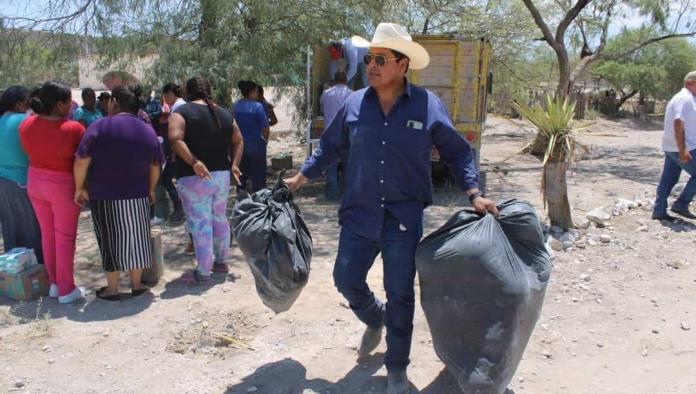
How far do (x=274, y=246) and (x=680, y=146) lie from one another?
15.9 ft

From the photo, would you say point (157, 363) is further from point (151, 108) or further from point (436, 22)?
point (436, 22)

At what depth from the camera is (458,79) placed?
8305 millimetres

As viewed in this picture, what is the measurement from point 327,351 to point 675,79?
87.6 feet

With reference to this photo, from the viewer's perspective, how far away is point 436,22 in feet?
45.2

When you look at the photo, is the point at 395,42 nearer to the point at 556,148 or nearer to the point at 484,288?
the point at 484,288

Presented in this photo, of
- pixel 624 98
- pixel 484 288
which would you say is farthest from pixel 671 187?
pixel 624 98

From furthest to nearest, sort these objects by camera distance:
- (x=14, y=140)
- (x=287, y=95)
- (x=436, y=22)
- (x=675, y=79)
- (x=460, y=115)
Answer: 1. (x=675, y=79)
2. (x=436, y=22)
3. (x=287, y=95)
4. (x=460, y=115)
5. (x=14, y=140)

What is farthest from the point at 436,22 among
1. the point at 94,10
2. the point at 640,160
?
the point at 94,10

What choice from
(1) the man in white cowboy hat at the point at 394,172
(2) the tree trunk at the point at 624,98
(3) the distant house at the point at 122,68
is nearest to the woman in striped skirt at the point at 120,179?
(1) the man in white cowboy hat at the point at 394,172

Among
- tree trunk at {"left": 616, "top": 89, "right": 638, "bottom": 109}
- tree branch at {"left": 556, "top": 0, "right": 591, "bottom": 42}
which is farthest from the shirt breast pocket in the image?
tree trunk at {"left": 616, "top": 89, "right": 638, "bottom": 109}

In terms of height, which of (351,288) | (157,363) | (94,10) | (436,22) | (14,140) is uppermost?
(436,22)

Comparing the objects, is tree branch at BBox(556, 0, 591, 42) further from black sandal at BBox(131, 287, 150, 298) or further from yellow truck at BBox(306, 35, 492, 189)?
black sandal at BBox(131, 287, 150, 298)

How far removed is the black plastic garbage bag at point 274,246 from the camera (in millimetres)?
3154

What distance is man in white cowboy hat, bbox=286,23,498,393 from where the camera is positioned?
295cm
